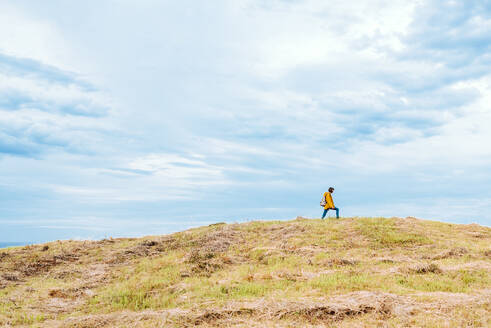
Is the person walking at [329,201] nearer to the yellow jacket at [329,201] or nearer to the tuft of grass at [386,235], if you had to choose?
the yellow jacket at [329,201]

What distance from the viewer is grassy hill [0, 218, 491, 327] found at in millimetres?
9578

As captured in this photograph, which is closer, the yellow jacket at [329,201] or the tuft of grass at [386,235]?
the tuft of grass at [386,235]

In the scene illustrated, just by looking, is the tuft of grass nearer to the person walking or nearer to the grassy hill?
the grassy hill

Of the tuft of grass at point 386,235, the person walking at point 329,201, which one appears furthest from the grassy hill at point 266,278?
the person walking at point 329,201

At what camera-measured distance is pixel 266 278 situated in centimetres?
1402

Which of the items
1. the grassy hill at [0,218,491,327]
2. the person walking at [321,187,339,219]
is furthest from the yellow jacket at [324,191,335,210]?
the grassy hill at [0,218,491,327]

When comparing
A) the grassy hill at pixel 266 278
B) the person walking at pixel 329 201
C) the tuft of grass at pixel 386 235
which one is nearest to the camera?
the grassy hill at pixel 266 278

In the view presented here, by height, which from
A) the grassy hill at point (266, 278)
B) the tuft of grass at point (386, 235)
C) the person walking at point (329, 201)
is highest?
the person walking at point (329, 201)

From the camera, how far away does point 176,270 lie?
17312 millimetres

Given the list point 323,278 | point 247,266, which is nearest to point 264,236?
point 247,266

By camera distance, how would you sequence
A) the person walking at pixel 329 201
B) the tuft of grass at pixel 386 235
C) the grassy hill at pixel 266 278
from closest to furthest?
the grassy hill at pixel 266 278
the tuft of grass at pixel 386 235
the person walking at pixel 329 201

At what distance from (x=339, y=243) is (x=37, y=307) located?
14010 mm

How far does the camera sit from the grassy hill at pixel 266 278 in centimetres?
958

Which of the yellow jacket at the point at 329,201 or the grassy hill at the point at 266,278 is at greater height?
the yellow jacket at the point at 329,201
